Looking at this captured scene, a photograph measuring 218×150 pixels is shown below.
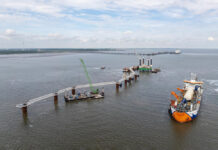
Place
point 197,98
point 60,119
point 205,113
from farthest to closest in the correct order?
point 197,98 → point 205,113 → point 60,119

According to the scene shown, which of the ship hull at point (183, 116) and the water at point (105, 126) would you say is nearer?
the water at point (105, 126)

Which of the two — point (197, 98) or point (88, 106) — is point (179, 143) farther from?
point (88, 106)

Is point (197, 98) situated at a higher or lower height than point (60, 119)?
higher

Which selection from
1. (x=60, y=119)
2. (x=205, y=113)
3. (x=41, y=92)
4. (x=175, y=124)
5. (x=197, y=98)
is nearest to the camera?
(x=175, y=124)

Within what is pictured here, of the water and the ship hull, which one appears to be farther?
the ship hull

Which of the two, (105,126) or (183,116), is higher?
(183,116)

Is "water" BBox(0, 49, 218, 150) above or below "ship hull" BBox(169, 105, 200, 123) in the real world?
below

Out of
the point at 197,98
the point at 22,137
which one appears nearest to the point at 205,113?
the point at 197,98

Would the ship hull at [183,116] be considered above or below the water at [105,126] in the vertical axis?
above

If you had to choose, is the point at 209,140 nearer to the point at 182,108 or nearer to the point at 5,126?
the point at 182,108

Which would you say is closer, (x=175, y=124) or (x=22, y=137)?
(x=22, y=137)

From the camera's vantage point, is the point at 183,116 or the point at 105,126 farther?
the point at 183,116
